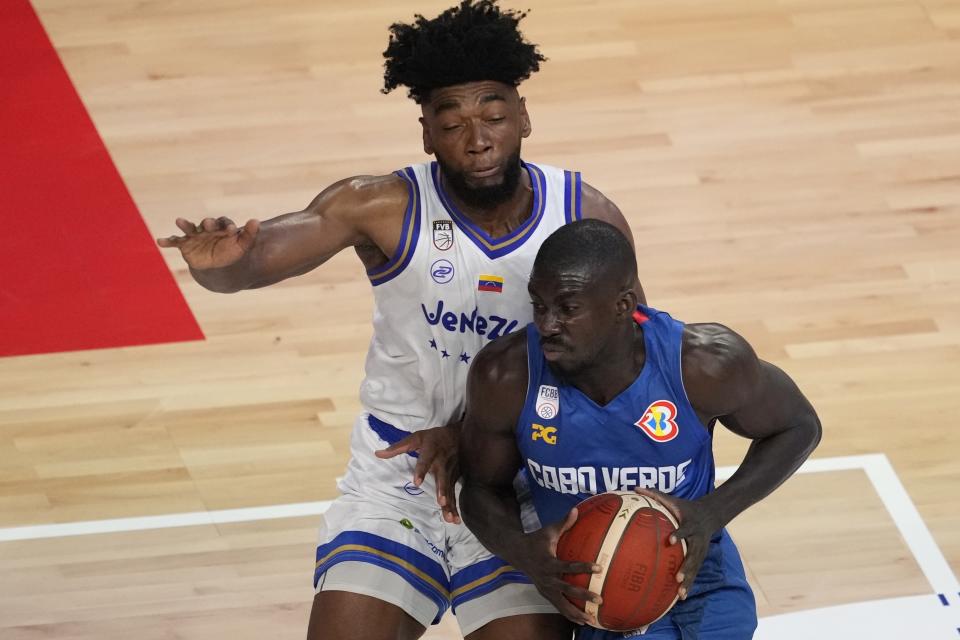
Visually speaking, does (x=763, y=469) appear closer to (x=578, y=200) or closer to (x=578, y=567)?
(x=578, y=567)

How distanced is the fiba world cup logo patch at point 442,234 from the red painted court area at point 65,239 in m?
2.53

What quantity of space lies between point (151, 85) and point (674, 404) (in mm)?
4999

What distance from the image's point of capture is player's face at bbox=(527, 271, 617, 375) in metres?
3.64

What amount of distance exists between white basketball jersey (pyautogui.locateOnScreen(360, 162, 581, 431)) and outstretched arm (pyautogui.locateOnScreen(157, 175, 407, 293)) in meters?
0.05

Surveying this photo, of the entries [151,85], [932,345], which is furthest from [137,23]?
[932,345]

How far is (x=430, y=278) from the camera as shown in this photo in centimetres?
421

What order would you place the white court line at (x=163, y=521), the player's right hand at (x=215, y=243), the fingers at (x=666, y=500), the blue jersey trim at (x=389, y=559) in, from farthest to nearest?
the white court line at (x=163, y=521) < the blue jersey trim at (x=389, y=559) < the player's right hand at (x=215, y=243) < the fingers at (x=666, y=500)

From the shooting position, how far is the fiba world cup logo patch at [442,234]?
4207 millimetres

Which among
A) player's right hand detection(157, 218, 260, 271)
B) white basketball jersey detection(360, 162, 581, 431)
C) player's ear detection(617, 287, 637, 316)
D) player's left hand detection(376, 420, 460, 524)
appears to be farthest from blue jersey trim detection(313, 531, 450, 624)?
player's ear detection(617, 287, 637, 316)

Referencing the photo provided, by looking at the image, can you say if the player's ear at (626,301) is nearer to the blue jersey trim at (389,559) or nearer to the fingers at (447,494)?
the fingers at (447,494)

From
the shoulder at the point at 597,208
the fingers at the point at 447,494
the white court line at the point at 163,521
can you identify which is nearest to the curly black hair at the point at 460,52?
the shoulder at the point at 597,208

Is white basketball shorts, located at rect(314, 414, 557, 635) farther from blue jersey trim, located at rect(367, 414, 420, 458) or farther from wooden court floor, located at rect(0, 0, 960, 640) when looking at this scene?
wooden court floor, located at rect(0, 0, 960, 640)

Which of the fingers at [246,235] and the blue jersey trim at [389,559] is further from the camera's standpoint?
the blue jersey trim at [389,559]

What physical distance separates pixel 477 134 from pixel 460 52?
0.71 ft
